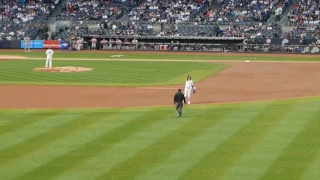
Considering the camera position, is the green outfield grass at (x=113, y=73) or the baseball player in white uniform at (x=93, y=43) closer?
the green outfield grass at (x=113, y=73)

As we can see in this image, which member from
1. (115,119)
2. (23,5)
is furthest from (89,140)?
(23,5)

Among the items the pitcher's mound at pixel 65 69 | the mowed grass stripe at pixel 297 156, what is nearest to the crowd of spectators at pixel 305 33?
the pitcher's mound at pixel 65 69

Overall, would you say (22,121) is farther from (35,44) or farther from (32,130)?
(35,44)

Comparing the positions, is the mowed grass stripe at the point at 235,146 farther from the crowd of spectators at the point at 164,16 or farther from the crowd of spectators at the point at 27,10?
the crowd of spectators at the point at 27,10

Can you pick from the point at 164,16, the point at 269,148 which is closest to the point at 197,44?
the point at 164,16

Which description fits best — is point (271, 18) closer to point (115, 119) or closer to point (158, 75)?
point (158, 75)

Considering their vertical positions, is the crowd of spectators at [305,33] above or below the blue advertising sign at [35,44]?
above
